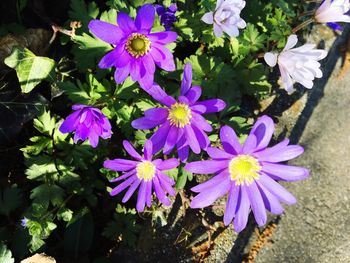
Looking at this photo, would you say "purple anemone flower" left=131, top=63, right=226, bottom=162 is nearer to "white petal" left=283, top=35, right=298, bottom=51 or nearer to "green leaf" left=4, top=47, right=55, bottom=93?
"white petal" left=283, top=35, right=298, bottom=51

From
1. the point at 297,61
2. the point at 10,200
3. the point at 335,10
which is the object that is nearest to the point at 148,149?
the point at 297,61

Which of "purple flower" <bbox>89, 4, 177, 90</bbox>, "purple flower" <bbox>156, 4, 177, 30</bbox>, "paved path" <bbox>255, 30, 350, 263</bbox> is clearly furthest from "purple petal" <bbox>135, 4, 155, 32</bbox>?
"paved path" <bbox>255, 30, 350, 263</bbox>

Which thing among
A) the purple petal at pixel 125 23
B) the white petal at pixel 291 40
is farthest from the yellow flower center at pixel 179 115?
the white petal at pixel 291 40

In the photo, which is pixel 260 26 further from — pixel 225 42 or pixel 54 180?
pixel 54 180

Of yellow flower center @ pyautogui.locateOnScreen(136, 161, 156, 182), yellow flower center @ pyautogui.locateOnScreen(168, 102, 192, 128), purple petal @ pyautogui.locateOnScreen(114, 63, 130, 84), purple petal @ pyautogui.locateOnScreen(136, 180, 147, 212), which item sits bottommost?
purple petal @ pyautogui.locateOnScreen(136, 180, 147, 212)

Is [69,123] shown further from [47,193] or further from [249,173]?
[249,173]

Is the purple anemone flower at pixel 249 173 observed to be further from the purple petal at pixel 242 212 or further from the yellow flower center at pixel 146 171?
the yellow flower center at pixel 146 171
